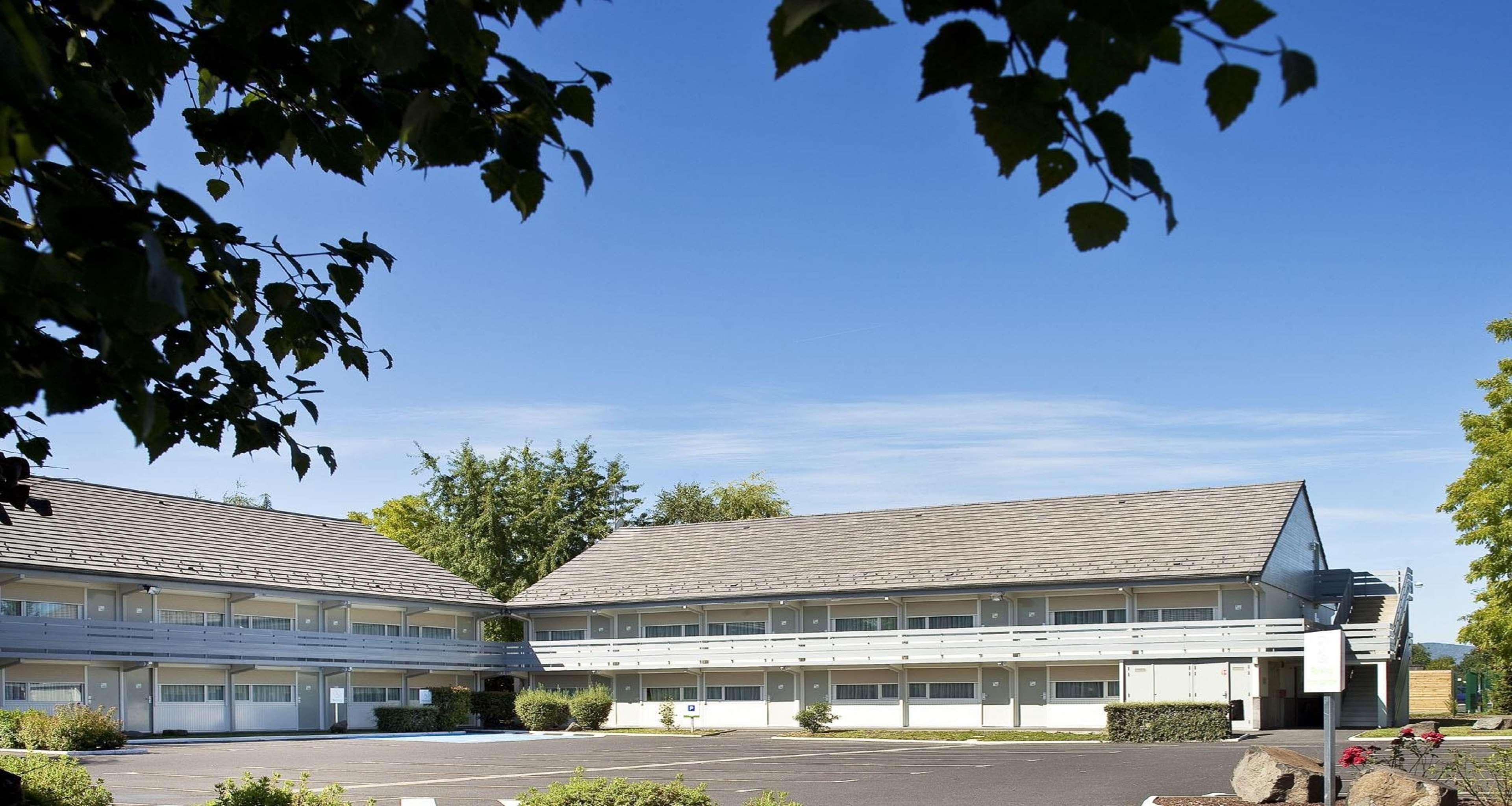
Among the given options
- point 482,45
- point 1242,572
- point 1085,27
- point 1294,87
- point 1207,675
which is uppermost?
point 482,45

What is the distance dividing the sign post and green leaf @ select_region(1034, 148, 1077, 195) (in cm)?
1285

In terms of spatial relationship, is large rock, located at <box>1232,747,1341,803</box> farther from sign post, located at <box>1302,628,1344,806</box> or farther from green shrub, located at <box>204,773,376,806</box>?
green shrub, located at <box>204,773,376,806</box>

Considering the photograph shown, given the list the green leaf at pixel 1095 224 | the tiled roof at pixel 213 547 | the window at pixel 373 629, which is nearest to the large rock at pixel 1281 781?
the green leaf at pixel 1095 224

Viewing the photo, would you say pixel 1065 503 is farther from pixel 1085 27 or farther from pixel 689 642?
pixel 1085 27

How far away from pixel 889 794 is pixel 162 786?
10.3 metres

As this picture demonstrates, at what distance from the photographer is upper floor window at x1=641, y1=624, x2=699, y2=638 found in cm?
5025

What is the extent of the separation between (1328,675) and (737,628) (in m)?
35.5

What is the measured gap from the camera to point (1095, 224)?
2770mm

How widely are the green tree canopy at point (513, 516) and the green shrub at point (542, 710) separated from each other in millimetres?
19652

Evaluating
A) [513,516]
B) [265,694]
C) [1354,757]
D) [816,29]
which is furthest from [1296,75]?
[513,516]

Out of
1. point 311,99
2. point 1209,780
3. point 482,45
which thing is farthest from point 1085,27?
point 1209,780

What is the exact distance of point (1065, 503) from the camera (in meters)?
48.9

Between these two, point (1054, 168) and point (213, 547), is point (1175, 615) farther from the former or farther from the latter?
point (1054, 168)

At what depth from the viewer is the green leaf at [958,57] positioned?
8.46 ft
